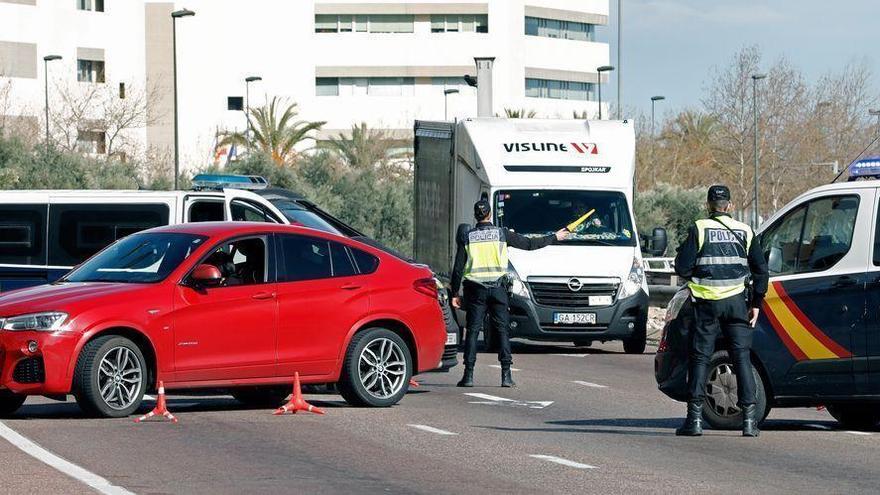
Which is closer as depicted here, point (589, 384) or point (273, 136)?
point (589, 384)

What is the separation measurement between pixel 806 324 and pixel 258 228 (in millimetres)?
4626

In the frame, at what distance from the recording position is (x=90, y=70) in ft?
265

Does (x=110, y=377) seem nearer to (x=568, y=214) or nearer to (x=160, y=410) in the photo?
(x=160, y=410)

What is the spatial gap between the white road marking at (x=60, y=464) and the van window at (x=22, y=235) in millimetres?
7265

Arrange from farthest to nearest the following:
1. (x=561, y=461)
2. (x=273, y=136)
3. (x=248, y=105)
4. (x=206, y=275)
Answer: (x=248, y=105)
(x=273, y=136)
(x=206, y=275)
(x=561, y=461)

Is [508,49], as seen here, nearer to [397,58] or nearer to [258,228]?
[397,58]

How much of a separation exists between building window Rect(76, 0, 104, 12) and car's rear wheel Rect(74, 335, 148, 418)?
68914 millimetres

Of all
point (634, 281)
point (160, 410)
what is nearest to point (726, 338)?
point (160, 410)

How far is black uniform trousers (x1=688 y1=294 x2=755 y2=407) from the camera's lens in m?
12.9

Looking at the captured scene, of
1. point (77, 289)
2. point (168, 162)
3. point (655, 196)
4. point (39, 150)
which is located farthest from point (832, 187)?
point (168, 162)

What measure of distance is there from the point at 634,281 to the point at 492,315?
509 cm

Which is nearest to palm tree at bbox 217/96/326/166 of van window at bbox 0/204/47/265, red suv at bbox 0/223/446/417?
van window at bbox 0/204/47/265

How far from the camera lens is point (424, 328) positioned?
50.8 ft

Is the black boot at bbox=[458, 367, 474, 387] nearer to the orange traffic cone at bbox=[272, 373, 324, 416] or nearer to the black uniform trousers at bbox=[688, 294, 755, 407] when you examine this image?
the orange traffic cone at bbox=[272, 373, 324, 416]
